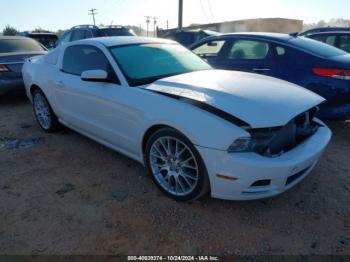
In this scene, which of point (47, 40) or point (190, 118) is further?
point (47, 40)

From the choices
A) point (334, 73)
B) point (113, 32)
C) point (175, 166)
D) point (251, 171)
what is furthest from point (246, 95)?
point (113, 32)

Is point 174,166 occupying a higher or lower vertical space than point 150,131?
lower

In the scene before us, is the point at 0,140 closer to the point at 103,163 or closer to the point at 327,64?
the point at 103,163

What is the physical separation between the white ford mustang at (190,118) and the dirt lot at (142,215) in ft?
0.92

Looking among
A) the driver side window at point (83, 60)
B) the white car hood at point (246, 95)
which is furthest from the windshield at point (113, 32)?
the white car hood at point (246, 95)

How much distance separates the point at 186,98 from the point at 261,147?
81 centimetres

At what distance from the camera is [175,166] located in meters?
3.06

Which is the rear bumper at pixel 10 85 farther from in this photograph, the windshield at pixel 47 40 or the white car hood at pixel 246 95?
the windshield at pixel 47 40

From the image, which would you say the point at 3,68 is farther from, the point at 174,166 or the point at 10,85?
the point at 174,166

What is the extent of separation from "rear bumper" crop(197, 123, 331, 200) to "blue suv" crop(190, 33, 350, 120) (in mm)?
1987

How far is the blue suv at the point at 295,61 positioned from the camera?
439 cm

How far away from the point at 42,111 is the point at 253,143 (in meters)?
3.82

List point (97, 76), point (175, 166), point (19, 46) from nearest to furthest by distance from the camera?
point (175, 166)
point (97, 76)
point (19, 46)

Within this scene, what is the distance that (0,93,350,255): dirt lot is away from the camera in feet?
8.36
